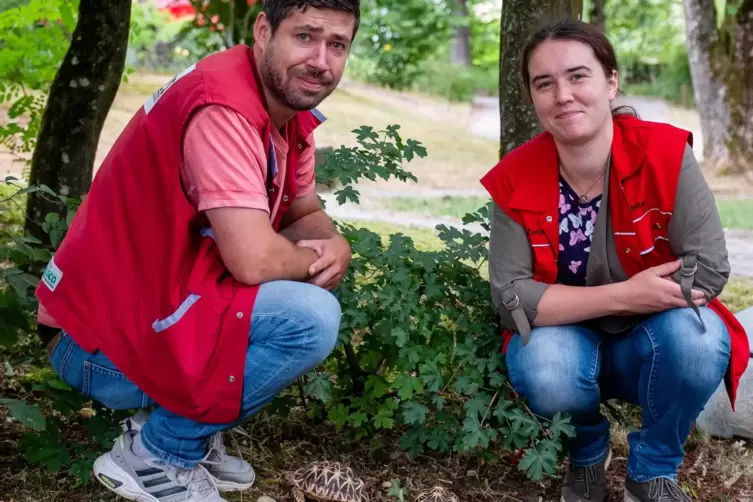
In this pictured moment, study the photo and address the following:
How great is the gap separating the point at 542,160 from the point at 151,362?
1343 mm

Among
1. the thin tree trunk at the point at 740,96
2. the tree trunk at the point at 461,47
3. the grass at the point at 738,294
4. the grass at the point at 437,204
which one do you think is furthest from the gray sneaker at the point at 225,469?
the tree trunk at the point at 461,47

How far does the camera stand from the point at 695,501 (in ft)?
10.1

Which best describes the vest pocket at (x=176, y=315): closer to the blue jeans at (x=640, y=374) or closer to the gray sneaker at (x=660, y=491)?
the blue jeans at (x=640, y=374)

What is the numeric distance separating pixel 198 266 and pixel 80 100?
7.62 ft

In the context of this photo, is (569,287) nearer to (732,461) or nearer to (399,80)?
(732,461)

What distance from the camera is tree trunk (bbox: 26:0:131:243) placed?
4254 mm

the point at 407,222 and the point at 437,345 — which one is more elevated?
the point at 437,345

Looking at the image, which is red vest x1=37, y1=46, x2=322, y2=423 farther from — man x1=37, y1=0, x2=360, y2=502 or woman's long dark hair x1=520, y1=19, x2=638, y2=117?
woman's long dark hair x1=520, y1=19, x2=638, y2=117

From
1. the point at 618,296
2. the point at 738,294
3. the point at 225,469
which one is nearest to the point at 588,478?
the point at 618,296

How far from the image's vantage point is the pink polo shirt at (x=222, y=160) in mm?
2246

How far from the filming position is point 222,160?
225 centimetres

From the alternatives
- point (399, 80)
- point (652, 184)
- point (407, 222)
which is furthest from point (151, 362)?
point (399, 80)

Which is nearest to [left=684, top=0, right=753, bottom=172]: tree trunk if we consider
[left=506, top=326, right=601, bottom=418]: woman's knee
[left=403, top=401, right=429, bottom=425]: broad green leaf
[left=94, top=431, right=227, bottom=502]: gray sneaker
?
[left=506, top=326, right=601, bottom=418]: woman's knee

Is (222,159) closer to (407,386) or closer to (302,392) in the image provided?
(407,386)
